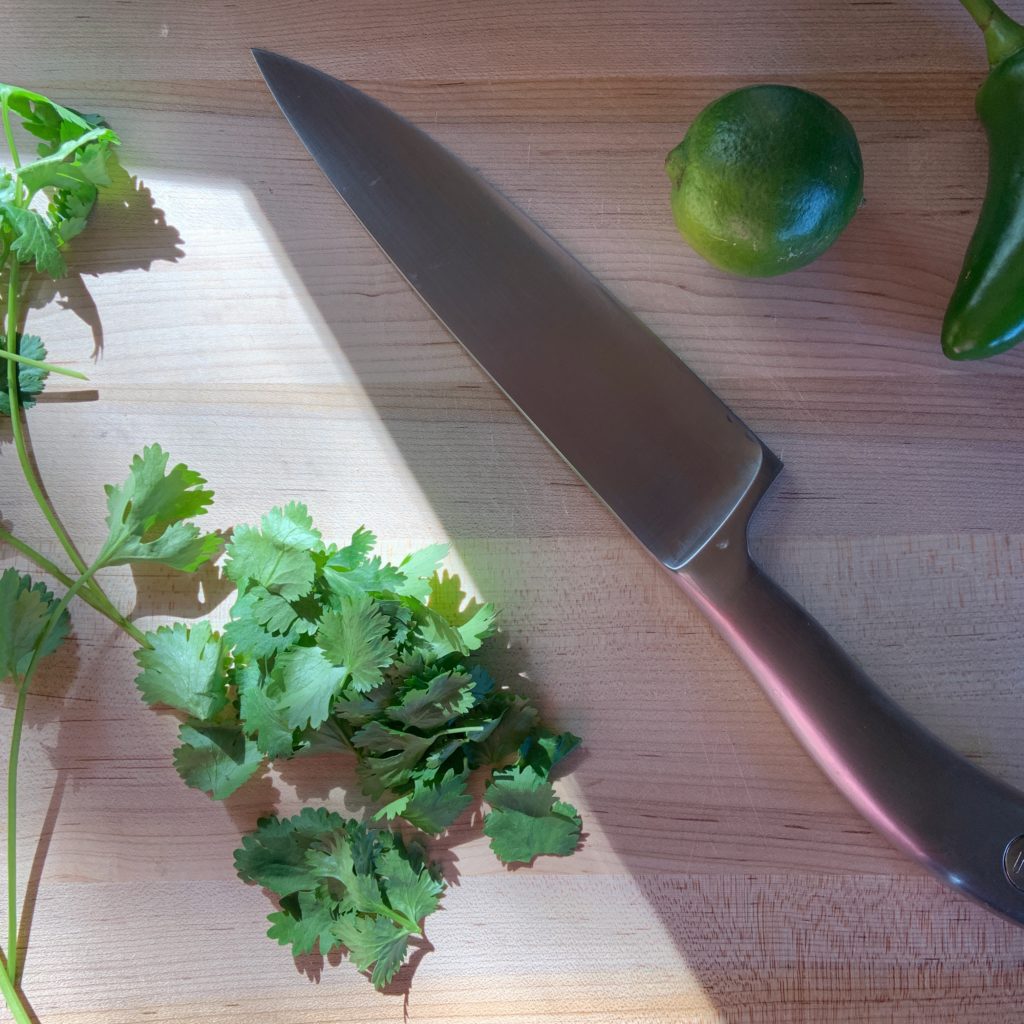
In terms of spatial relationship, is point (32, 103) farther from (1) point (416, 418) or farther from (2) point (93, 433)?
(1) point (416, 418)

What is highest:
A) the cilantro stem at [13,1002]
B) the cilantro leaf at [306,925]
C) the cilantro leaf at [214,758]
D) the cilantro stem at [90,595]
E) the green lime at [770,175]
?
the green lime at [770,175]

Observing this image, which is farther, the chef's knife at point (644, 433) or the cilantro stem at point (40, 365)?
the cilantro stem at point (40, 365)

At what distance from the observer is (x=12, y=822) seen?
88 centimetres

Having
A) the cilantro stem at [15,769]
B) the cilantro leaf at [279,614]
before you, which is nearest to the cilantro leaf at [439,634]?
the cilantro leaf at [279,614]

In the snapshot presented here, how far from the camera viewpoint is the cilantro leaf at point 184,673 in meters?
0.86

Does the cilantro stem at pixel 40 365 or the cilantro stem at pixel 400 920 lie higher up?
the cilantro stem at pixel 40 365

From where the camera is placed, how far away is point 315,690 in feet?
2.70

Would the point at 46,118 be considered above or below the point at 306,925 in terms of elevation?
above

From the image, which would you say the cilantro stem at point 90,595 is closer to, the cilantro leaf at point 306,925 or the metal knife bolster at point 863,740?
the cilantro leaf at point 306,925

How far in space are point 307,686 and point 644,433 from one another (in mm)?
391

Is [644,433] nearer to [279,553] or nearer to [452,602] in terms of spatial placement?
[452,602]

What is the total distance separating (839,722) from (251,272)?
28.5 inches

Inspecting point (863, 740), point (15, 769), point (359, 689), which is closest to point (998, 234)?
point (863, 740)

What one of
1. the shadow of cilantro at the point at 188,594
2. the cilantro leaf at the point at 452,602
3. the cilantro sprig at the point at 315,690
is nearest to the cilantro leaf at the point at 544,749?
the cilantro sprig at the point at 315,690
